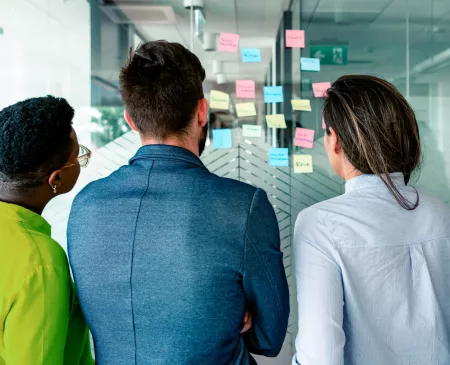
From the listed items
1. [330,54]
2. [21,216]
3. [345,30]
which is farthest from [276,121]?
[21,216]

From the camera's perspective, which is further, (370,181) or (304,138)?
(304,138)

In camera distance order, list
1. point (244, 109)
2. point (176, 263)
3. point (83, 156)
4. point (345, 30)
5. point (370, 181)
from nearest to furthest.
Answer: point (176, 263) → point (370, 181) → point (83, 156) → point (244, 109) → point (345, 30)

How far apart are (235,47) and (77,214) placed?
200 cm

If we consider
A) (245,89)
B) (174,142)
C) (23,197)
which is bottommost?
(23,197)

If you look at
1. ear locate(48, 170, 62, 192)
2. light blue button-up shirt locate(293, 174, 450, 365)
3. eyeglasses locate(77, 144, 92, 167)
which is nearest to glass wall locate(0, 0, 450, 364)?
eyeglasses locate(77, 144, 92, 167)

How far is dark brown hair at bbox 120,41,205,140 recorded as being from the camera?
98cm

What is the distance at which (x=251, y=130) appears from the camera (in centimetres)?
279

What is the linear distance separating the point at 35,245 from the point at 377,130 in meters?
0.72

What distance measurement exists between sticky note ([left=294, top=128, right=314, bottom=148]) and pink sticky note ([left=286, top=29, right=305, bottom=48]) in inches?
18.9

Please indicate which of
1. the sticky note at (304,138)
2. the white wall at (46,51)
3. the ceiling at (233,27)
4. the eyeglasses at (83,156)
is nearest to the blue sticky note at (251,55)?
the ceiling at (233,27)

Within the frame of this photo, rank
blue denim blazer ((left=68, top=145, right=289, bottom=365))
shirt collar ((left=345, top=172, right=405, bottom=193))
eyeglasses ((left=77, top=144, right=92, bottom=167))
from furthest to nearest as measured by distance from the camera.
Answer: eyeglasses ((left=77, top=144, right=92, bottom=167)) → shirt collar ((left=345, top=172, right=405, bottom=193)) → blue denim blazer ((left=68, top=145, right=289, bottom=365))

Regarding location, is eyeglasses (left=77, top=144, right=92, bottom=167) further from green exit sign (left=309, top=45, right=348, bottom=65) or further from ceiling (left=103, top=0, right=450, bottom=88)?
green exit sign (left=309, top=45, right=348, bottom=65)

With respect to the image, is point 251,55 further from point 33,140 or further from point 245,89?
point 33,140

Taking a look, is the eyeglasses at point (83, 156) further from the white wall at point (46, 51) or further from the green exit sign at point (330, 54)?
the green exit sign at point (330, 54)
